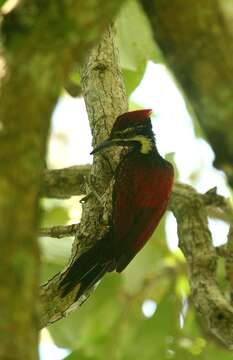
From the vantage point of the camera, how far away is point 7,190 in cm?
151

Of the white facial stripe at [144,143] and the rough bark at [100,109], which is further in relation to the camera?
the white facial stripe at [144,143]

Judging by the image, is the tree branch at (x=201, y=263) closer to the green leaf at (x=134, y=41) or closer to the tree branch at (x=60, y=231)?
the tree branch at (x=60, y=231)

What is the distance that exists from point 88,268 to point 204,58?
8.36 ft

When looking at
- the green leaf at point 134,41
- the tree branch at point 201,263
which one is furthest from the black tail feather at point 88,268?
the green leaf at point 134,41

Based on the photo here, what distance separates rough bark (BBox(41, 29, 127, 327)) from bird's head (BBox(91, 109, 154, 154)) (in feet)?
0.28

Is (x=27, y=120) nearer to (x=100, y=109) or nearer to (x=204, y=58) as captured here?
(x=204, y=58)

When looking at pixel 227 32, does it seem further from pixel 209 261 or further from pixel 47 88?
pixel 209 261

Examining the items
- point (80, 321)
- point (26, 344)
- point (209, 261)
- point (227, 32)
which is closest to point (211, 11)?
point (227, 32)

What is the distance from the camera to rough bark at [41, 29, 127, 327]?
4.22 metres

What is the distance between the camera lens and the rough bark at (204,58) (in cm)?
158

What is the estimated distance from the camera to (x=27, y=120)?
5.07 feet

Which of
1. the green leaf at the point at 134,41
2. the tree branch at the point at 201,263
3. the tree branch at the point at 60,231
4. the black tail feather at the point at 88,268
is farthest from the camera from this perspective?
the green leaf at the point at 134,41

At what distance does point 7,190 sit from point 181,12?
0.50 metres

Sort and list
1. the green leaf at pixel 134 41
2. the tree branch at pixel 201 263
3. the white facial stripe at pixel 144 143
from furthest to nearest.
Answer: the white facial stripe at pixel 144 143
the green leaf at pixel 134 41
the tree branch at pixel 201 263
